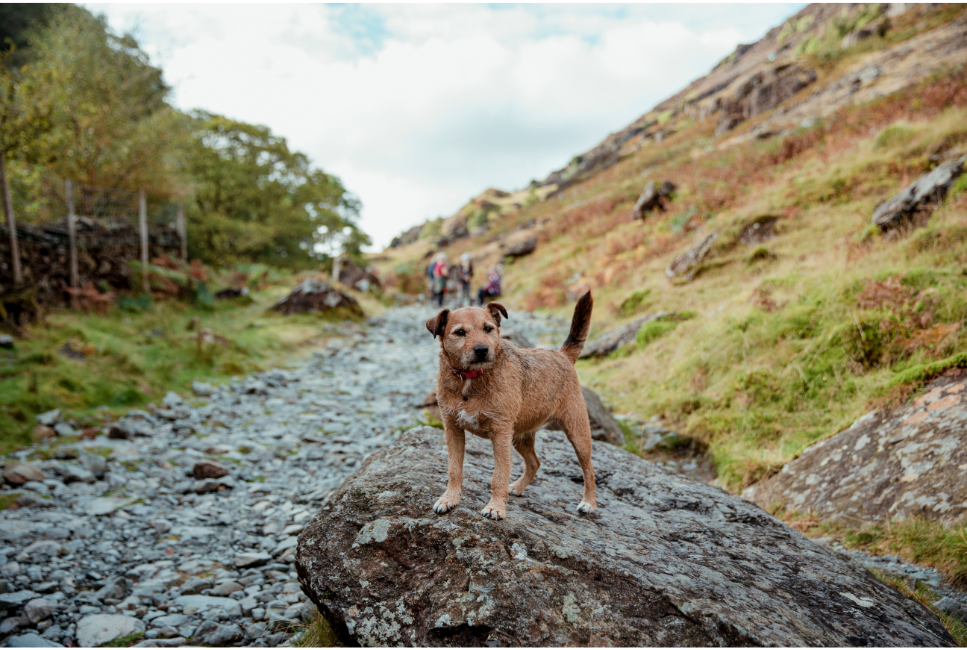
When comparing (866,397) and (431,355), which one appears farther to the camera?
(431,355)

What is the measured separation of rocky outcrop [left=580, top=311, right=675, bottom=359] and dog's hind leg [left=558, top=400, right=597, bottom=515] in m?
8.72

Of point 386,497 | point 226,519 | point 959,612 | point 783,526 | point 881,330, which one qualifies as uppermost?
point 881,330

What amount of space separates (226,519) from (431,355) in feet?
33.4

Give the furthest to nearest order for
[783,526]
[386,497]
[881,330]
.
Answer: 1. [881,330]
2. [783,526]
3. [386,497]

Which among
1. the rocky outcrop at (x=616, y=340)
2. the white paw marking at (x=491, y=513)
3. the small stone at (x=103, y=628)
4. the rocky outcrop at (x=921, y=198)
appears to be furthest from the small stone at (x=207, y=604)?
the rocky outcrop at (x=921, y=198)

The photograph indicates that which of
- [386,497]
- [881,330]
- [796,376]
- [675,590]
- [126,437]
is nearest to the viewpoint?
[675,590]

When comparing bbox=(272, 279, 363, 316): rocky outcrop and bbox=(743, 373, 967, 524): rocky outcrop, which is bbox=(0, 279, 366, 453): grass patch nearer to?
bbox=(272, 279, 363, 316): rocky outcrop

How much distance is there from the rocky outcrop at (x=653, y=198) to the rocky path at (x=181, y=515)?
1926cm

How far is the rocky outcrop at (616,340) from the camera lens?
13.0 metres

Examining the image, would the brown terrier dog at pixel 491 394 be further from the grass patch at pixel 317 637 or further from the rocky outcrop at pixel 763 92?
the rocky outcrop at pixel 763 92

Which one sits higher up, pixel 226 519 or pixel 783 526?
pixel 783 526

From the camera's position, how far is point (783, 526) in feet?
14.8

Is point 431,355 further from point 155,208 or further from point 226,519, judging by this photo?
point 155,208

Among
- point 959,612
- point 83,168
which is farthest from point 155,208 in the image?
point 959,612
